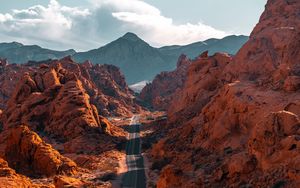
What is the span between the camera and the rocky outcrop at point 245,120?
112ft

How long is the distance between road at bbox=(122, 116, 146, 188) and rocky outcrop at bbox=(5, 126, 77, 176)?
897 cm

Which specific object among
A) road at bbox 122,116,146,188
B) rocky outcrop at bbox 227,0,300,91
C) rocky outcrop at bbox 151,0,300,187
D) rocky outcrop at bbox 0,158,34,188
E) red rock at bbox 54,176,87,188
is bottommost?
road at bbox 122,116,146,188

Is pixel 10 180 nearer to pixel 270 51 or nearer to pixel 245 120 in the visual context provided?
pixel 245 120

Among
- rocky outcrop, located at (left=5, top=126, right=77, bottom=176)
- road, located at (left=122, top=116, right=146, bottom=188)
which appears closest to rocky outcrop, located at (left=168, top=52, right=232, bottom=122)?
road, located at (left=122, top=116, right=146, bottom=188)

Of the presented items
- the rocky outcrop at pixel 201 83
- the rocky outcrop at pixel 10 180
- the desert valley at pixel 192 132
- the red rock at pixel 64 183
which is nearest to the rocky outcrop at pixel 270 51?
the desert valley at pixel 192 132

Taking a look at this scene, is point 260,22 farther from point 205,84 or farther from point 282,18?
point 205,84

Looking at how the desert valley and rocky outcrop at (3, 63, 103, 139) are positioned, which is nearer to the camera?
the desert valley

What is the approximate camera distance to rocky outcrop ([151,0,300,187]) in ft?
112

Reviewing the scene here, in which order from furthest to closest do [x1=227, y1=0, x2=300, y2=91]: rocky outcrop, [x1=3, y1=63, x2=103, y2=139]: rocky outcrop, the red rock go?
[x1=3, y1=63, x2=103, y2=139]: rocky outcrop → [x1=227, y1=0, x2=300, y2=91]: rocky outcrop → the red rock

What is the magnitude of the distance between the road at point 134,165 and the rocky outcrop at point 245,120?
4460 millimetres

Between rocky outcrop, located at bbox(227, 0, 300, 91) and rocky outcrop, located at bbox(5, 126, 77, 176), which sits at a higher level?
rocky outcrop, located at bbox(227, 0, 300, 91)

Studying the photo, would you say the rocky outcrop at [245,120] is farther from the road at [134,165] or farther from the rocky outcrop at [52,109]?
the rocky outcrop at [52,109]

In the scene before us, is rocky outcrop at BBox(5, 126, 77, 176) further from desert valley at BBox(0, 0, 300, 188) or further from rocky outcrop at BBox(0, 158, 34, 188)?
rocky outcrop at BBox(0, 158, 34, 188)

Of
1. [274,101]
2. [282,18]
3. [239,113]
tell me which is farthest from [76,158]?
[282,18]
